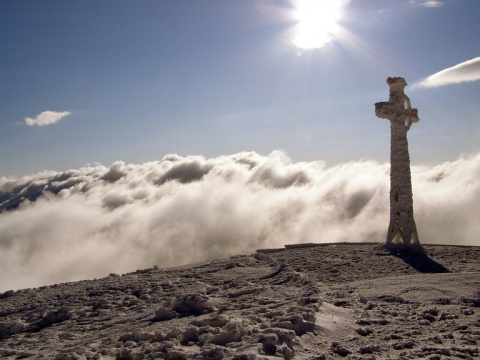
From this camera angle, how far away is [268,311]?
10031 mm

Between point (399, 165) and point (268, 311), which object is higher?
point (399, 165)

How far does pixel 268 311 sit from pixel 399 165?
12065mm

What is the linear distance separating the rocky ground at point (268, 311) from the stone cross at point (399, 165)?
3.75 feet

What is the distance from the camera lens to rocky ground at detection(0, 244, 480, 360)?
24.8 feet

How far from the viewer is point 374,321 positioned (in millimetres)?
8875

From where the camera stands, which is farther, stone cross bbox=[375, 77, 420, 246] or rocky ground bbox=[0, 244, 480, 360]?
stone cross bbox=[375, 77, 420, 246]

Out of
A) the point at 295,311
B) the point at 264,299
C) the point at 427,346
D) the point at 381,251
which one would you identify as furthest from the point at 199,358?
the point at 381,251

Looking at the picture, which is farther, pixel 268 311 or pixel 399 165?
pixel 399 165

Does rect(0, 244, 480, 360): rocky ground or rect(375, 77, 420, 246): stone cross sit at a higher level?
rect(375, 77, 420, 246): stone cross

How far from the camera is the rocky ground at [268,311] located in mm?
7551

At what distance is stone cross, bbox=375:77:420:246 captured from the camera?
761 inches

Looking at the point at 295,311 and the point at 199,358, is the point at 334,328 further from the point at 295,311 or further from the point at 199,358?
the point at 199,358

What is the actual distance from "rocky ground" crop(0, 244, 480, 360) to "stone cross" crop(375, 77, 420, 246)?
3.75 feet

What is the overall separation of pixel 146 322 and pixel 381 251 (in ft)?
36.3
